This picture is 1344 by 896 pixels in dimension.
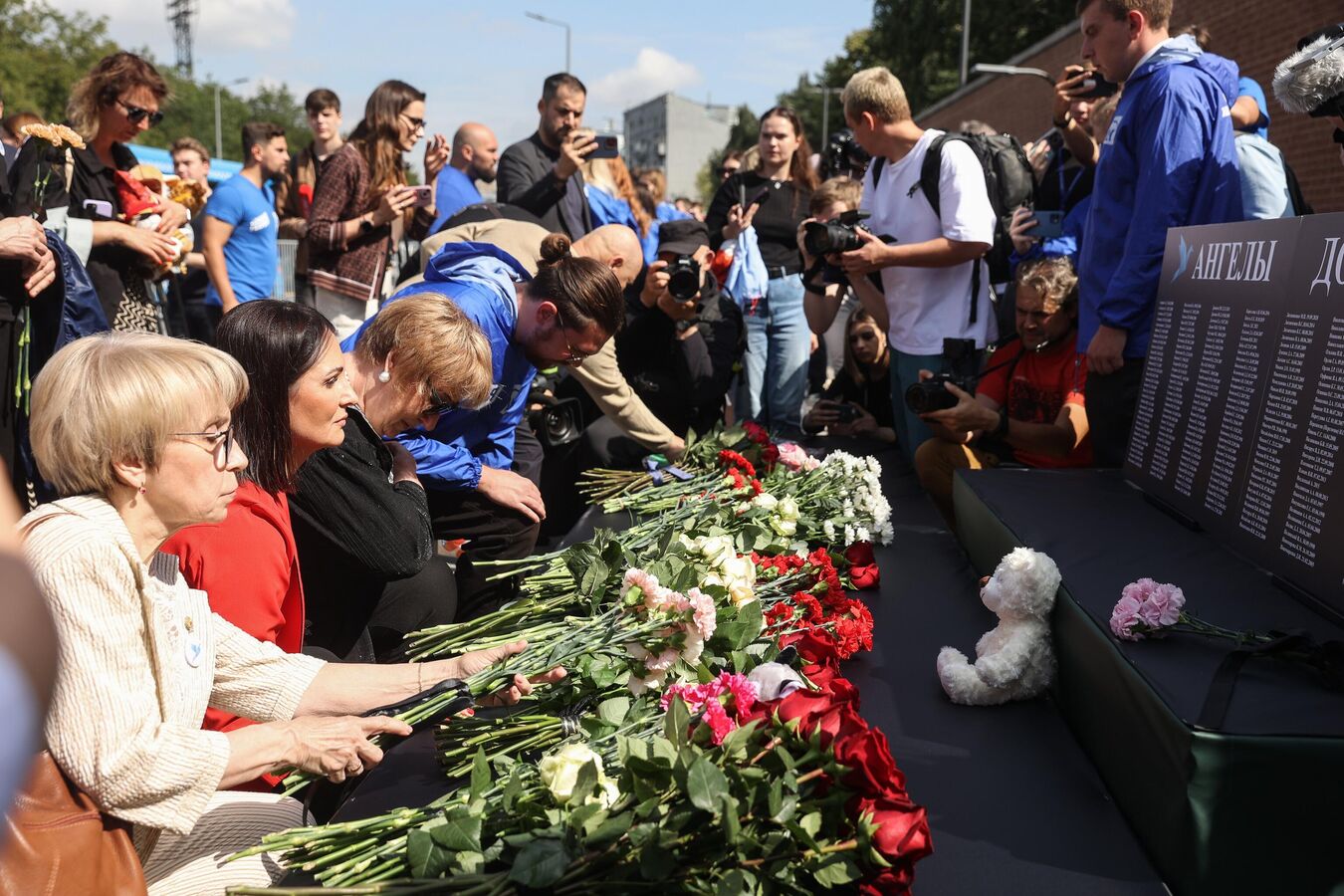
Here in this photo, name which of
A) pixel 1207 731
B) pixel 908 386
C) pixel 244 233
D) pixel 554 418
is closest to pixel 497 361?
pixel 554 418

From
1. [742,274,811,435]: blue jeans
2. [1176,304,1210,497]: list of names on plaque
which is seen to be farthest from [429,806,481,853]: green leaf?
[742,274,811,435]: blue jeans

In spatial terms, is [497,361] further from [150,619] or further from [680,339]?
[150,619]

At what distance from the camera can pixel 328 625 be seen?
9.02 ft

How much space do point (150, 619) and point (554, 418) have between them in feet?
9.68

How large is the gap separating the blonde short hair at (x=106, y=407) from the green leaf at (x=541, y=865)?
2.75 feet

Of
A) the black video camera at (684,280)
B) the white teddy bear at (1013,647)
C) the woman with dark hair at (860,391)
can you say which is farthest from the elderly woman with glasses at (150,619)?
the woman with dark hair at (860,391)

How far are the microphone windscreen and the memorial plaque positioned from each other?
13.5 inches

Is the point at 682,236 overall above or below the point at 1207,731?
above

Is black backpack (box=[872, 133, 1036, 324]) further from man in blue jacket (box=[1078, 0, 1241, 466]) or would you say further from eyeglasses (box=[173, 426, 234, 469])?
eyeglasses (box=[173, 426, 234, 469])

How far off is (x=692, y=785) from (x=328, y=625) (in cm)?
177

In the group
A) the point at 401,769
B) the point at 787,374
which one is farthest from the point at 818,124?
the point at 401,769

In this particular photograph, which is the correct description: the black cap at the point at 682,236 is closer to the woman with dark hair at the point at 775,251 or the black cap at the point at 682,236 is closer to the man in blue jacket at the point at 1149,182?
the woman with dark hair at the point at 775,251

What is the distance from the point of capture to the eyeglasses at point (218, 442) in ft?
5.33

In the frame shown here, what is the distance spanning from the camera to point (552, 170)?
210 inches
